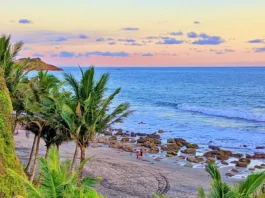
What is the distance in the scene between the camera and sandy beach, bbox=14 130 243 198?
21078 millimetres

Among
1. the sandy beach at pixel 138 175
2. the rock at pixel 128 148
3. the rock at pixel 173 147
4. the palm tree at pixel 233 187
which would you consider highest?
the palm tree at pixel 233 187

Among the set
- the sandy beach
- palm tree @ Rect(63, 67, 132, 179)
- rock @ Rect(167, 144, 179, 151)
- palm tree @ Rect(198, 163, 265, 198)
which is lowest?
the sandy beach

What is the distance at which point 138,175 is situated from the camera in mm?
24312

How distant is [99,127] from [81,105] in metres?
1.25

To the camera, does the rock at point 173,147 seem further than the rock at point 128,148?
Yes

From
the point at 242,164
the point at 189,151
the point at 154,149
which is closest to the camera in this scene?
the point at 242,164

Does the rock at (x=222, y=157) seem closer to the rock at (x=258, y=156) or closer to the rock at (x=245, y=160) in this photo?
the rock at (x=245, y=160)

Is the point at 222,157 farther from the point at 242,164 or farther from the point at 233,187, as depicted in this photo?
the point at 233,187

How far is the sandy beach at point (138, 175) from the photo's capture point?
21078 millimetres

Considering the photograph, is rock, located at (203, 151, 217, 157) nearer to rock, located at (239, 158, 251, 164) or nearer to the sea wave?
rock, located at (239, 158, 251, 164)

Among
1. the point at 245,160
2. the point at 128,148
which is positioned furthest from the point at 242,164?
the point at 128,148

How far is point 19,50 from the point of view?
19.8 metres

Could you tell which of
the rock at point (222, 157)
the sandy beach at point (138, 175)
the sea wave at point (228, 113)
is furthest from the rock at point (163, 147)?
the sea wave at point (228, 113)

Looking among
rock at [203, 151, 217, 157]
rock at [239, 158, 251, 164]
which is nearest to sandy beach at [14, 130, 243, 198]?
rock at [203, 151, 217, 157]
